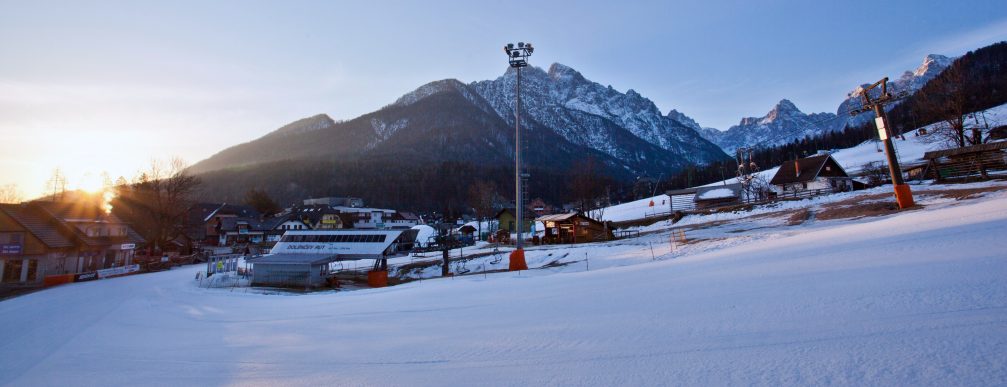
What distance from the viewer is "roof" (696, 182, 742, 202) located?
6494 centimetres

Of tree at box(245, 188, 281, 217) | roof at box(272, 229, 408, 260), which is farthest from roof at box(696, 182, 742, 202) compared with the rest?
tree at box(245, 188, 281, 217)

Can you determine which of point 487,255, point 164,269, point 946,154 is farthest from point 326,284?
point 946,154

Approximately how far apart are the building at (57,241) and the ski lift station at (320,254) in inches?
647

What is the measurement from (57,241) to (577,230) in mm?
46699

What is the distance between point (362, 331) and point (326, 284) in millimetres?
26386

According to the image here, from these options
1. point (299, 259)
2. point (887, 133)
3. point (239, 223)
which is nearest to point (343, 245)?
point (299, 259)

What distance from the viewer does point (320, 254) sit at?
37.9 meters

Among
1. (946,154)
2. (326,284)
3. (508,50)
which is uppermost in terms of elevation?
(508,50)

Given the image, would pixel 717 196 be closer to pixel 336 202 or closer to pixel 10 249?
pixel 10 249

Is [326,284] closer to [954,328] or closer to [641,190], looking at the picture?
[954,328]

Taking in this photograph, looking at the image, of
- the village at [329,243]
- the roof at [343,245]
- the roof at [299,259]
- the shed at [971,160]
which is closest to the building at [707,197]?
the village at [329,243]

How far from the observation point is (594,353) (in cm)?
597

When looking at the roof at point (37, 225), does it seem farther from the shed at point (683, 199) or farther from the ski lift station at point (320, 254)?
the shed at point (683, 199)

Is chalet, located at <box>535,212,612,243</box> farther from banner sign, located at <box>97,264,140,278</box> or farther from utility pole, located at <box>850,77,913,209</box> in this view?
banner sign, located at <box>97,264,140,278</box>
